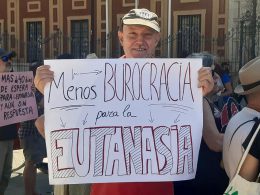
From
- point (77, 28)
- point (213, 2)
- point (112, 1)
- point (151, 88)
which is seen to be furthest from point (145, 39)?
point (77, 28)

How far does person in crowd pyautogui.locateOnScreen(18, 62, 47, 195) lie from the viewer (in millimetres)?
5262

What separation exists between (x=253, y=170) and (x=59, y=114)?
3.20ft

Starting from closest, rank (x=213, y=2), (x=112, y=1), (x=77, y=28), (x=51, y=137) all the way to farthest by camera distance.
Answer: (x=51, y=137) → (x=213, y=2) → (x=112, y=1) → (x=77, y=28)

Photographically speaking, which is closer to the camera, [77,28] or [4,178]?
[4,178]

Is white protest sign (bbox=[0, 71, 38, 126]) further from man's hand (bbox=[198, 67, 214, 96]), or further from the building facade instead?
the building facade

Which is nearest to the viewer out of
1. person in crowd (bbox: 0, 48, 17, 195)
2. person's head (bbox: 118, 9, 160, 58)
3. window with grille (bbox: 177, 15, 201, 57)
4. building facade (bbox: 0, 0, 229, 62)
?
person's head (bbox: 118, 9, 160, 58)

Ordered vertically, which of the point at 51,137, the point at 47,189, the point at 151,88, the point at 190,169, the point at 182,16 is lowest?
the point at 47,189

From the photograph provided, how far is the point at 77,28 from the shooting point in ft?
76.5

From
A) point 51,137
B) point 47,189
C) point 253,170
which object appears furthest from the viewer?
point 47,189

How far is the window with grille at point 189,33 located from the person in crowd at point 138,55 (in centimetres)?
1611

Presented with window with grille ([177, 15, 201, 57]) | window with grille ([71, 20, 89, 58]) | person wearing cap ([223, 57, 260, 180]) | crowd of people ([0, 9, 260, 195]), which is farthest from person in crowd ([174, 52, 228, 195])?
window with grille ([71, 20, 89, 58])

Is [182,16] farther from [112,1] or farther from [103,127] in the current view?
[103,127]

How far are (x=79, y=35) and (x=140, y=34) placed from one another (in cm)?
2115

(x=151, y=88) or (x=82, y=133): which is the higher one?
(x=151, y=88)
